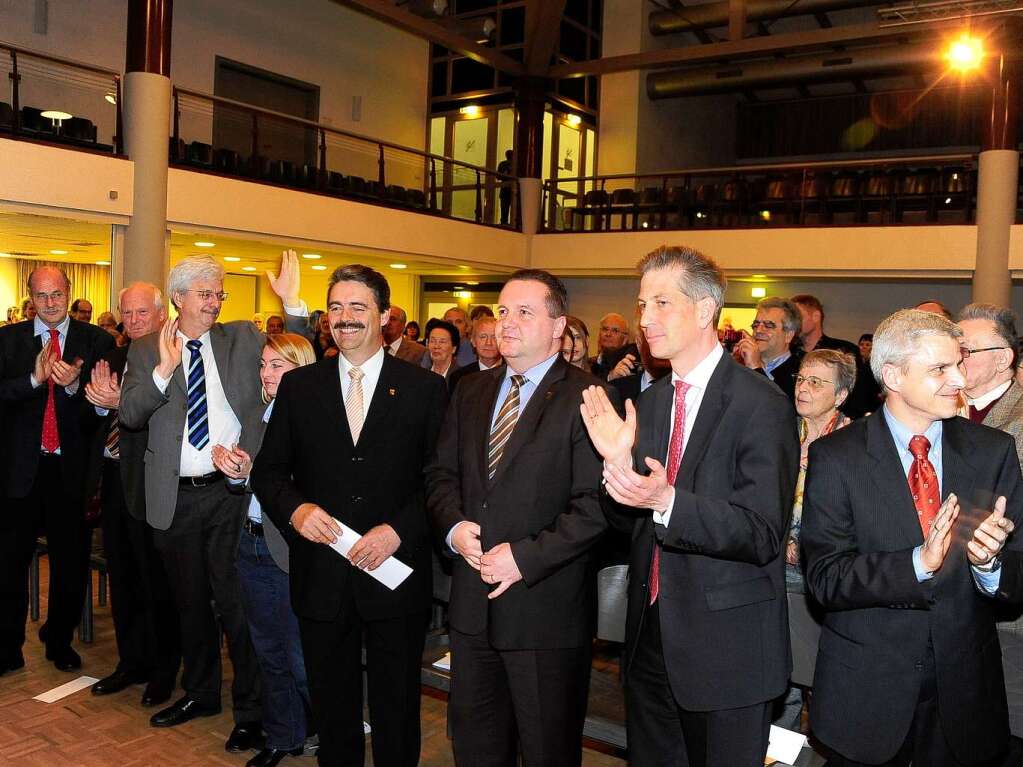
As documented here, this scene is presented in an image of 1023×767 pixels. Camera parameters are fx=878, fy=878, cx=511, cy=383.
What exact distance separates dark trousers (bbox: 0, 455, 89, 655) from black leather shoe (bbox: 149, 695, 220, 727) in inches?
33.3

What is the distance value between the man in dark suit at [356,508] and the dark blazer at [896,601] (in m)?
1.27

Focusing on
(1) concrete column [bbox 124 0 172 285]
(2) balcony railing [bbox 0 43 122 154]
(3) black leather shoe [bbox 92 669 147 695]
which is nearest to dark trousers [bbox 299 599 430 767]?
(3) black leather shoe [bbox 92 669 147 695]

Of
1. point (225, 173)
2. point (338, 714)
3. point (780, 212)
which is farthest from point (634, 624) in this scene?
point (780, 212)

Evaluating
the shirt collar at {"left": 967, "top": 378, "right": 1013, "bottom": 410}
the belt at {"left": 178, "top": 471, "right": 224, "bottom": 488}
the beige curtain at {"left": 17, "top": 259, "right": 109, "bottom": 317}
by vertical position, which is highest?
the beige curtain at {"left": 17, "top": 259, "right": 109, "bottom": 317}

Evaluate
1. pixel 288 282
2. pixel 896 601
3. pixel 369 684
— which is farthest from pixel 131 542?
pixel 896 601

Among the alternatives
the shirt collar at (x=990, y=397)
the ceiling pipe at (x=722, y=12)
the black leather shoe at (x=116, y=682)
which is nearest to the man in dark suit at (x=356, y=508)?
the black leather shoe at (x=116, y=682)

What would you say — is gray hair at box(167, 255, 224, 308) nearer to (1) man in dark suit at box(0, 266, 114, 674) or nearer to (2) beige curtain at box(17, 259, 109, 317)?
(1) man in dark suit at box(0, 266, 114, 674)

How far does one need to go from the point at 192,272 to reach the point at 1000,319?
112 inches

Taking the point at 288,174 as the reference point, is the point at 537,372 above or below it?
below

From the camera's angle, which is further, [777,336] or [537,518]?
[777,336]

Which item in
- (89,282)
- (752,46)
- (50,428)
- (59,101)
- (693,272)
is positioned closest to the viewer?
(693,272)

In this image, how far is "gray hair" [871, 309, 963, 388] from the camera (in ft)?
6.69

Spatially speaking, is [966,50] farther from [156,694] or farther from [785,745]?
[156,694]

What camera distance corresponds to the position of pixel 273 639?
3199 millimetres
